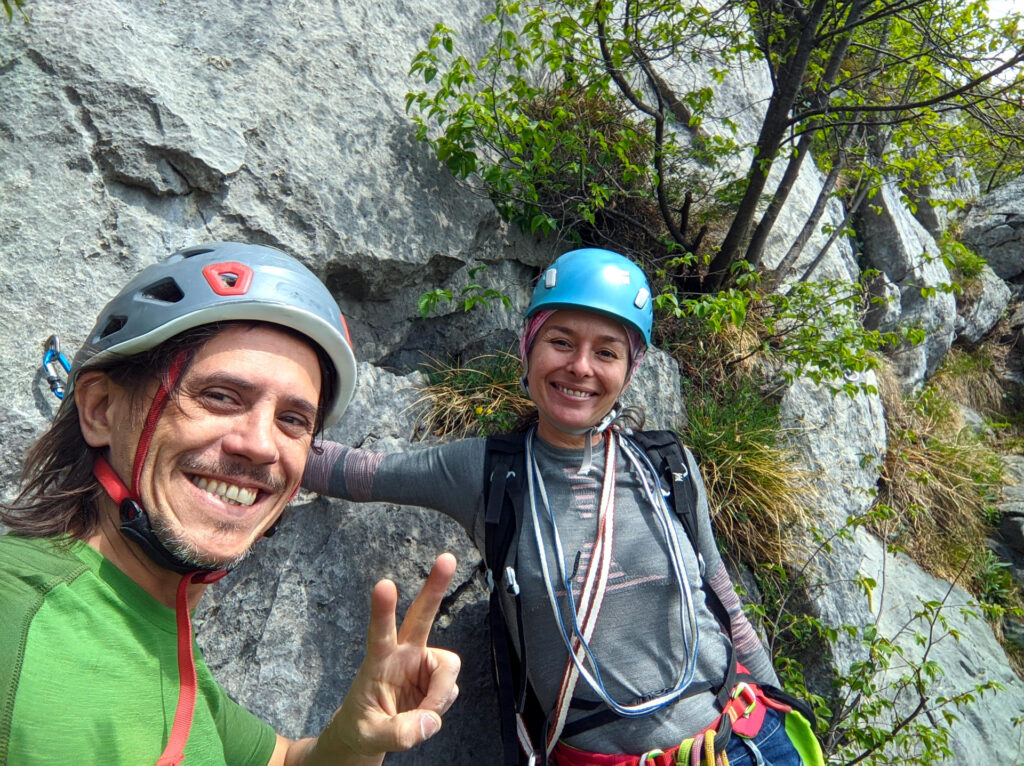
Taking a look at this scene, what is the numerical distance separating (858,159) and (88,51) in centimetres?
587

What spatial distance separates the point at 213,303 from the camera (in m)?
1.75

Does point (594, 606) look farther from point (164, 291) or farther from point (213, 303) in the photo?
point (164, 291)

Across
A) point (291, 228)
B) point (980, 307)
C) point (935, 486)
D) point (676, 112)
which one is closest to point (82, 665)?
point (291, 228)

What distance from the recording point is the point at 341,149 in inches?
147

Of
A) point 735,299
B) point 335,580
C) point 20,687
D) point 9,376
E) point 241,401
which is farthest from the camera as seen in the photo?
point 735,299

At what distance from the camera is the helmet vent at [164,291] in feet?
6.19

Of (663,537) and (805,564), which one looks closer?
(663,537)

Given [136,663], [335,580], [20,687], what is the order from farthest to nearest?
[335,580] → [136,663] → [20,687]

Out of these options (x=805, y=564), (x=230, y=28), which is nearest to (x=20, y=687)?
(x=230, y=28)

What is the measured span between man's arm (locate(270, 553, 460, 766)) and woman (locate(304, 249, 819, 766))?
102 centimetres

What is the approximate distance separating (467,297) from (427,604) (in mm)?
2935

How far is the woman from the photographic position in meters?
2.63

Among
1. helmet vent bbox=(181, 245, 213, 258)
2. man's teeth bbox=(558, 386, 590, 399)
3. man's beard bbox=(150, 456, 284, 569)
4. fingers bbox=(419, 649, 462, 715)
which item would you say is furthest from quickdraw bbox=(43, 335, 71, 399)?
man's teeth bbox=(558, 386, 590, 399)

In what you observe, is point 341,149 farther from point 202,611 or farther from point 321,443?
point 202,611
